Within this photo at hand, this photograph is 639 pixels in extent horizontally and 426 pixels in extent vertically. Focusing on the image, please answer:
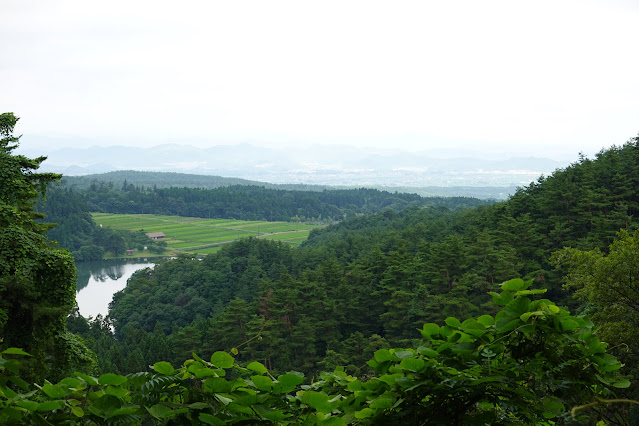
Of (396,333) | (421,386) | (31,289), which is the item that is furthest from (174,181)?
(421,386)

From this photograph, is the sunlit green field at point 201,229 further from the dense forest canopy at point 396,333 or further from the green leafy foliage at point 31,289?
the green leafy foliage at point 31,289

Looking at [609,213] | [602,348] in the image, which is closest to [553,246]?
[609,213]

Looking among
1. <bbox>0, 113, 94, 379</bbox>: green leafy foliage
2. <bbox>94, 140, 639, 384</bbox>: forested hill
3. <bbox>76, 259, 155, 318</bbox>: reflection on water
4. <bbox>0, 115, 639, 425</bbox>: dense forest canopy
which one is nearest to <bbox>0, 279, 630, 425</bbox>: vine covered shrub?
<bbox>0, 115, 639, 425</bbox>: dense forest canopy

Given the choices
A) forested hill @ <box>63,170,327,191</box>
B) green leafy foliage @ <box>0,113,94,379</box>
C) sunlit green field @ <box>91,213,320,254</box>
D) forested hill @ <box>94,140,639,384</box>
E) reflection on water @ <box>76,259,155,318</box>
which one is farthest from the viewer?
forested hill @ <box>63,170,327,191</box>

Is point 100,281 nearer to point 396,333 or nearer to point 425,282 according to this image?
point 396,333

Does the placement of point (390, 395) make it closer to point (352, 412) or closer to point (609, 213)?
point (352, 412)

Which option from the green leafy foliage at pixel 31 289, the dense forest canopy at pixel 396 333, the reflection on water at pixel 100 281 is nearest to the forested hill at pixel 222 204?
the reflection on water at pixel 100 281

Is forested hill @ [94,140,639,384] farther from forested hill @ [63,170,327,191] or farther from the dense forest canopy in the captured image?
forested hill @ [63,170,327,191]
